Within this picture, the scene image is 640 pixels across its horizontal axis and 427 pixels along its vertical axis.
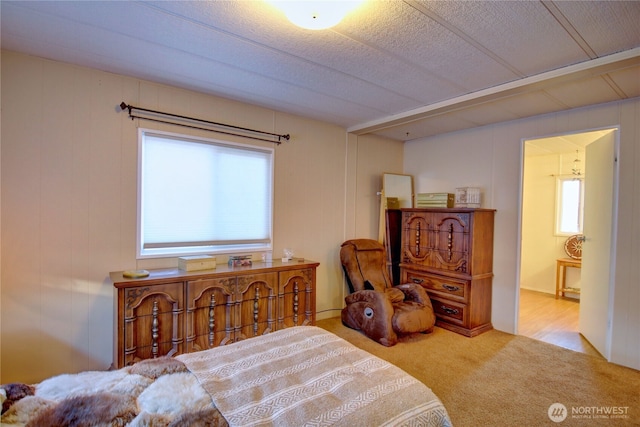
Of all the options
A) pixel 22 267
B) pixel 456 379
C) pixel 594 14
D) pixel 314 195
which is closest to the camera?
pixel 594 14

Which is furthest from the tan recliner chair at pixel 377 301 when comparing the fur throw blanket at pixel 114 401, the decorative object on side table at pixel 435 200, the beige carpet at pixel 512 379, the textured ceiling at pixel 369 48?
the fur throw blanket at pixel 114 401

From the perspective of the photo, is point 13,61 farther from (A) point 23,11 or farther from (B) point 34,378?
(B) point 34,378

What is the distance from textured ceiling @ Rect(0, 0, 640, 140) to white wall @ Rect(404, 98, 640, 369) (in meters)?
0.23

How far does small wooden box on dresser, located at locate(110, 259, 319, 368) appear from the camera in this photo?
7.68ft

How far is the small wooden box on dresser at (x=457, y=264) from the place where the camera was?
3.60m

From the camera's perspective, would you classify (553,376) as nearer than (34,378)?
No

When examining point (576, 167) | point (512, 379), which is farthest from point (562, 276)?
point (512, 379)

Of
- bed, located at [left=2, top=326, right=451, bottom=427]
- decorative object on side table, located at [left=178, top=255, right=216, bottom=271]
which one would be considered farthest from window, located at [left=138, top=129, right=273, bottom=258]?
bed, located at [left=2, top=326, right=451, bottom=427]

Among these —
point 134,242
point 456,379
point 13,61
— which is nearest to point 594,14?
point 456,379

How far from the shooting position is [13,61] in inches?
89.5

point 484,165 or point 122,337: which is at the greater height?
point 484,165

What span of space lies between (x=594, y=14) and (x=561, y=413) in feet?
8.30

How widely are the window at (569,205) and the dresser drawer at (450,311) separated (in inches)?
119

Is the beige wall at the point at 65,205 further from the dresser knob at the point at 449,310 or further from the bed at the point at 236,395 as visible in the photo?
the dresser knob at the point at 449,310
